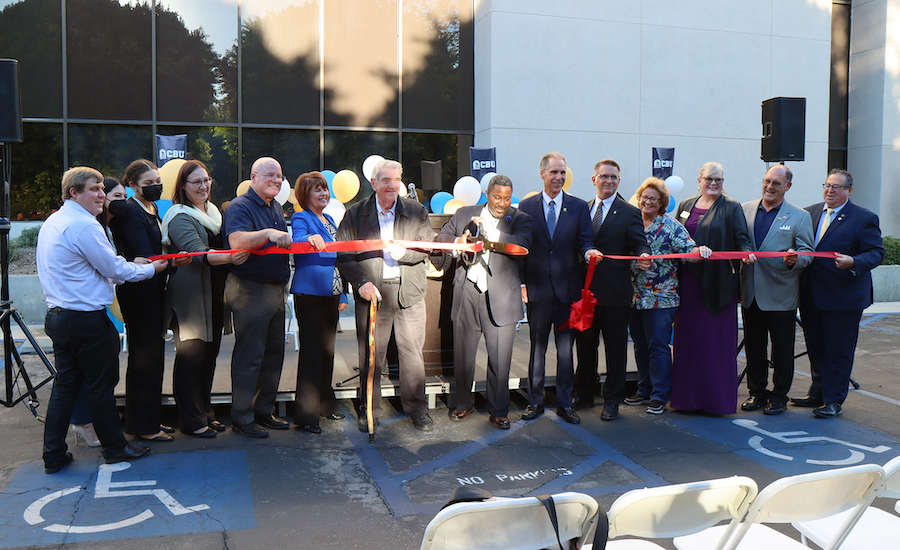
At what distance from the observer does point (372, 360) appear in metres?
5.18

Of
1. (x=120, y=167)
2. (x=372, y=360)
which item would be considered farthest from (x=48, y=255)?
(x=120, y=167)

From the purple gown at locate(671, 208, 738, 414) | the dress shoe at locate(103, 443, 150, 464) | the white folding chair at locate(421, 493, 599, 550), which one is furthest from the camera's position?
the purple gown at locate(671, 208, 738, 414)

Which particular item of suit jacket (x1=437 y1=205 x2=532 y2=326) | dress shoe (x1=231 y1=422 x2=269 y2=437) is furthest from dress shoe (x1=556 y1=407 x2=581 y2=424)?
dress shoe (x1=231 y1=422 x2=269 y2=437)

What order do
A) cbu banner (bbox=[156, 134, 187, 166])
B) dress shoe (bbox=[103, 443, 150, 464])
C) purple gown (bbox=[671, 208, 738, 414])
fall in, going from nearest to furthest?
dress shoe (bbox=[103, 443, 150, 464]) < purple gown (bbox=[671, 208, 738, 414]) < cbu banner (bbox=[156, 134, 187, 166])

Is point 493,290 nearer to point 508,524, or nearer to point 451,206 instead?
point 508,524

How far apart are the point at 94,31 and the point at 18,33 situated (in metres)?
1.26

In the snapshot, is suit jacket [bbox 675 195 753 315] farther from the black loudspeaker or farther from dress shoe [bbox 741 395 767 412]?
the black loudspeaker

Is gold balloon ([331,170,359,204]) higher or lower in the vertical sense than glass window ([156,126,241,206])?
lower

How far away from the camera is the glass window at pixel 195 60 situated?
1288 centimetres

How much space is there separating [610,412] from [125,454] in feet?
11.9

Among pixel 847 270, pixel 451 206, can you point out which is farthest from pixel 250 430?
pixel 847 270

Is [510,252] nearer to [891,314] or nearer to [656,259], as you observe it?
[656,259]

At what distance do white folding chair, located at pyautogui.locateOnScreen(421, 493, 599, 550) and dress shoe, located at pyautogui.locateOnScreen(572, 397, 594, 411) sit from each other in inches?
156

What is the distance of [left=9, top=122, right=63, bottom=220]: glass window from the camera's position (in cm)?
1261
